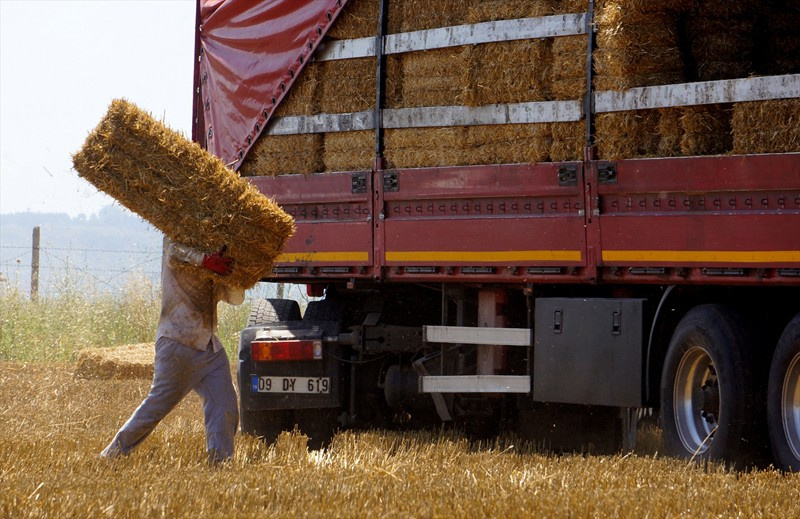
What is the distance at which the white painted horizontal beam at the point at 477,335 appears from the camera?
10078 mm

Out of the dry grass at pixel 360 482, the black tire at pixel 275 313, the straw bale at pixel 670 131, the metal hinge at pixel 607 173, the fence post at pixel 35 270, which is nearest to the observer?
the dry grass at pixel 360 482

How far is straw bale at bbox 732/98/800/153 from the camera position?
800 cm

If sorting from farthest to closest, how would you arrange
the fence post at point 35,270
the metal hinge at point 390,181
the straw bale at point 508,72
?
the fence post at point 35,270, the metal hinge at point 390,181, the straw bale at point 508,72

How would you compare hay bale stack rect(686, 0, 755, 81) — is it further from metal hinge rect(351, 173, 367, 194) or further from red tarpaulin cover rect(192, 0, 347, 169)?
red tarpaulin cover rect(192, 0, 347, 169)

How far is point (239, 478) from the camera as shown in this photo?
7141 millimetres

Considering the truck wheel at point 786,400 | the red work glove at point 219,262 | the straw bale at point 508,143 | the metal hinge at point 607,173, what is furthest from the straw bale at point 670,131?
the red work glove at point 219,262

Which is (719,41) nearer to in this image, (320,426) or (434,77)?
(434,77)

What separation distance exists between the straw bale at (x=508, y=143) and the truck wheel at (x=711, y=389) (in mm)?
1445

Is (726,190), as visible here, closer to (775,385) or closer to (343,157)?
(775,385)

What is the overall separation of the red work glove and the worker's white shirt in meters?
0.04

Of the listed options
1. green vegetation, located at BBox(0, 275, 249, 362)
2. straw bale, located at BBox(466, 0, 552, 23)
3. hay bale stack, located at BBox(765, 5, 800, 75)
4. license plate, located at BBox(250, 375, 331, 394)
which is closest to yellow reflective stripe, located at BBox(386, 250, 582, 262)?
license plate, located at BBox(250, 375, 331, 394)

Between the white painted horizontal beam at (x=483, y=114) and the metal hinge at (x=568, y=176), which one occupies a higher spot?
the white painted horizontal beam at (x=483, y=114)

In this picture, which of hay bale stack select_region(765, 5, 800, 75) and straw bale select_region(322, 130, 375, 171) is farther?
straw bale select_region(322, 130, 375, 171)

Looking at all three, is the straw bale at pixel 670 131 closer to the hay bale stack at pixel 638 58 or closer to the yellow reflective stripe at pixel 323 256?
the hay bale stack at pixel 638 58
